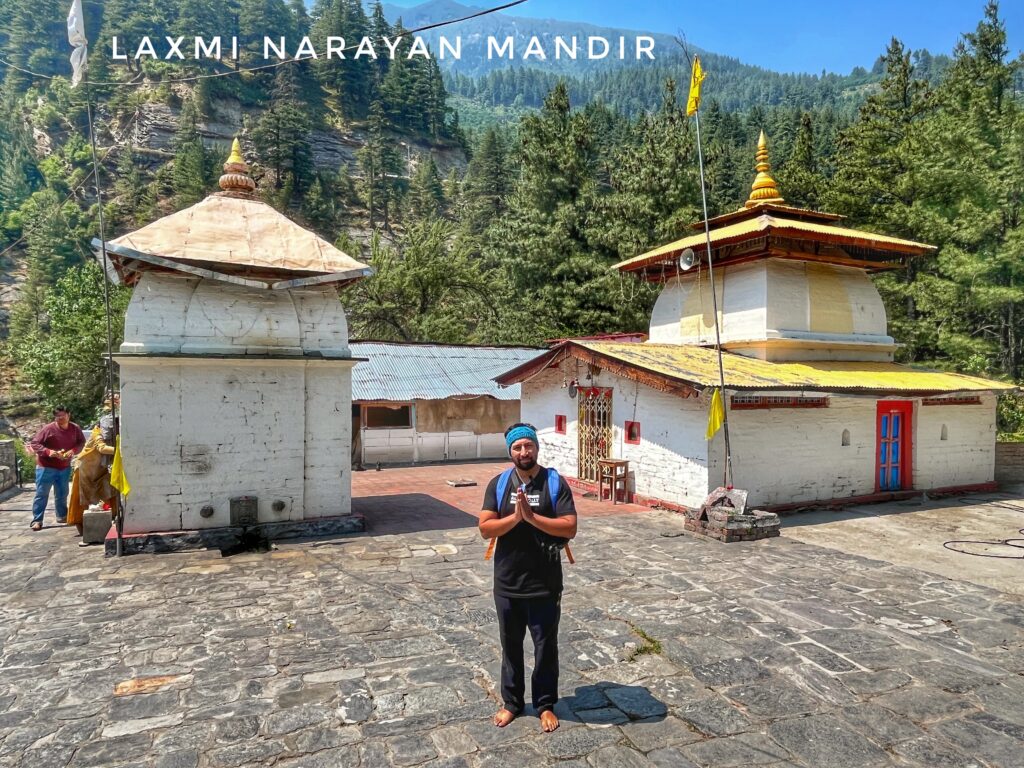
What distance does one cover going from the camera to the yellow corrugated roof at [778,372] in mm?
11109

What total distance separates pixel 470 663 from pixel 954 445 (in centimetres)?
1399

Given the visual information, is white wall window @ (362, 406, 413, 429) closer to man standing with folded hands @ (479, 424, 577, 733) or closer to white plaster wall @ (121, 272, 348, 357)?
white plaster wall @ (121, 272, 348, 357)

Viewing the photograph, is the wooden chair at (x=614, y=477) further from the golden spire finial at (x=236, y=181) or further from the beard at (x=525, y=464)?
the beard at (x=525, y=464)

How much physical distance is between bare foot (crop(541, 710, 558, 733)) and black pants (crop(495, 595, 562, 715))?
0.15 feet

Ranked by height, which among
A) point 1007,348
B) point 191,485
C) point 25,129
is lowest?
point 191,485

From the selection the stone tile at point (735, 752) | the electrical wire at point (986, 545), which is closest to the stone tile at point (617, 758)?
the stone tile at point (735, 752)

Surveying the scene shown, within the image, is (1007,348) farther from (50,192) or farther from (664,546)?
(50,192)

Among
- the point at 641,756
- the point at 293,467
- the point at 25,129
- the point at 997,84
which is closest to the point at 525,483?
the point at 641,756

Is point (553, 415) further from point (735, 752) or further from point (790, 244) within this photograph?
point (735, 752)

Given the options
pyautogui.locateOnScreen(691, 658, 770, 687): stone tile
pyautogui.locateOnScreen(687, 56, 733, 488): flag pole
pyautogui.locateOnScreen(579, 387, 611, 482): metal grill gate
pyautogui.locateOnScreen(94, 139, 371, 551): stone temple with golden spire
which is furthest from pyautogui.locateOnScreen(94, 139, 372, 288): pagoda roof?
pyautogui.locateOnScreen(691, 658, 770, 687): stone tile

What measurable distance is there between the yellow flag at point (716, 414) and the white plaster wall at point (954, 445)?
20.8 ft

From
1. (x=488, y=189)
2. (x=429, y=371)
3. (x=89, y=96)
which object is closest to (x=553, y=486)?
(x=89, y=96)

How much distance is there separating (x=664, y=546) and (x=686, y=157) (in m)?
26.7

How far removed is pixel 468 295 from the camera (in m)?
34.9
